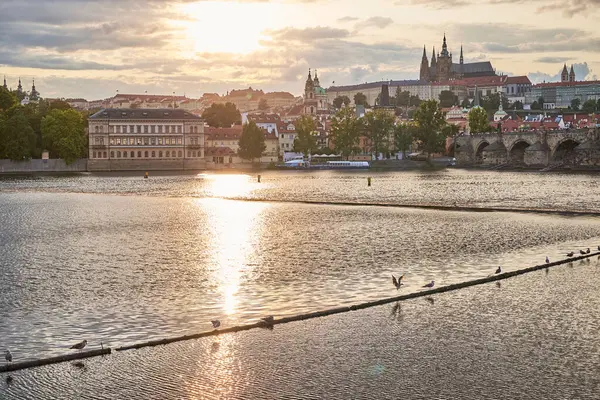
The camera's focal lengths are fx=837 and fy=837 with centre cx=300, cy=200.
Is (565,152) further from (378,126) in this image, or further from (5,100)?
(5,100)

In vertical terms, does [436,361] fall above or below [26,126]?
below

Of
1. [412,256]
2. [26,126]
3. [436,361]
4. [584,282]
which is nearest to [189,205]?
[412,256]

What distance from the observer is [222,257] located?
28.2 meters

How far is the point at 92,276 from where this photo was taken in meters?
23.6

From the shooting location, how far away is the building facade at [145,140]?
450 ft

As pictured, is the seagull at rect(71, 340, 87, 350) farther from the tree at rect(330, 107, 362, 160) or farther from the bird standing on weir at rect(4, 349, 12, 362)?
the tree at rect(330, 107, 362, 160)

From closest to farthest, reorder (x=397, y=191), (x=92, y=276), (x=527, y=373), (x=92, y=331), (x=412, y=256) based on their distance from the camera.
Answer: (x=527, y=373) < (x=92, y=331) < (x=92, y=276) < (x=412, y=256) < (x=397, y=191)

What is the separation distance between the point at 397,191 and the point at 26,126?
2562 inches

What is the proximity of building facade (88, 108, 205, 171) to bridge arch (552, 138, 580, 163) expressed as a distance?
58366mm

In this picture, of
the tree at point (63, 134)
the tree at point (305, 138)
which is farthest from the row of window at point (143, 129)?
the tree at point (305, 138)

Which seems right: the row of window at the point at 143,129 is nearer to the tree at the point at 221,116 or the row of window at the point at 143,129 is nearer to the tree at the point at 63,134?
the tree at the point at 63,134

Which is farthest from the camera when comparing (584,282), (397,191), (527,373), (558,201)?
(397,191)

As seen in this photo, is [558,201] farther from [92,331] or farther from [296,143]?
[296,143]

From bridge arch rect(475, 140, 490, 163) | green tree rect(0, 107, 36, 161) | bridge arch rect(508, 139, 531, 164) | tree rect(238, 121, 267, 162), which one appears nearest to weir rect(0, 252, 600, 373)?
green tree rect(0, 107, 36, 161)
